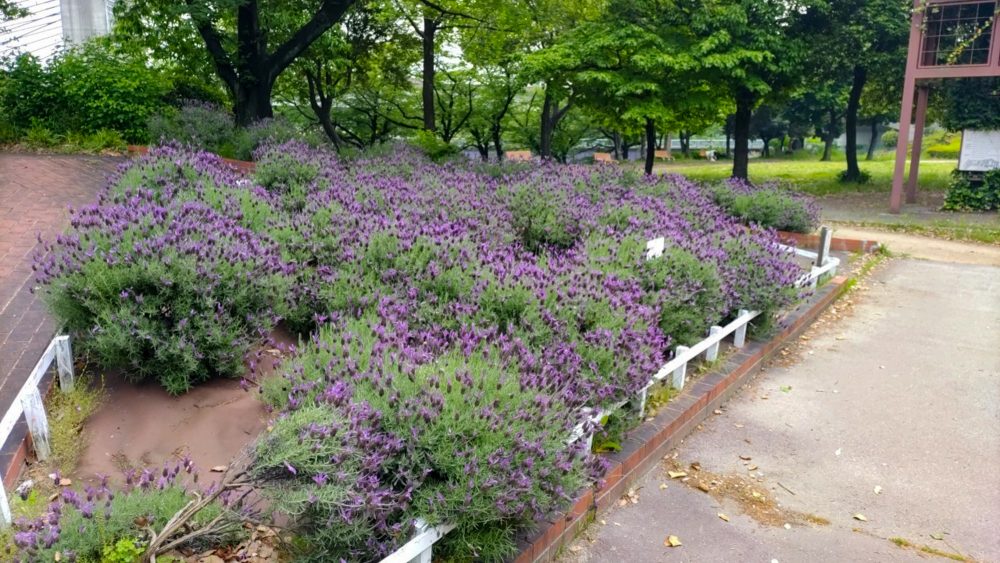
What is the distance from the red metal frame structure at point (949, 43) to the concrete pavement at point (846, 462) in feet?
36.0

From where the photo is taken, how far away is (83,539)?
2443mm

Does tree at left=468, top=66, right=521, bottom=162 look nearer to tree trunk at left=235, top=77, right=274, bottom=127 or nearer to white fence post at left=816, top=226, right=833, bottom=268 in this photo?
tree trunk at left=235, top=77, right=274, bottom=127

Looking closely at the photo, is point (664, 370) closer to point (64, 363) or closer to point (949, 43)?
point (64, 363)

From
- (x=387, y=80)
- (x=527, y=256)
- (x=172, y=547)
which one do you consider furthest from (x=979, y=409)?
(x=387, y=80)

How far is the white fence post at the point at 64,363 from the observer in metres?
3.96

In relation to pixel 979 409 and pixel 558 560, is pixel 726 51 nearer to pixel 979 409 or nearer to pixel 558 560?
pixel 979 409

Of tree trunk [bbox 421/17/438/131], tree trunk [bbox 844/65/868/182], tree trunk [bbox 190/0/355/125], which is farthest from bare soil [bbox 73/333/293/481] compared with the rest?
tree trunk [bbox 844/65/868/182]

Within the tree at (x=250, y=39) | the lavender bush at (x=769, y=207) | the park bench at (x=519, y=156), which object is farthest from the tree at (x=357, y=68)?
the lavender bush at (x=769, y=207)

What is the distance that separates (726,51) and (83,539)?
1654cm

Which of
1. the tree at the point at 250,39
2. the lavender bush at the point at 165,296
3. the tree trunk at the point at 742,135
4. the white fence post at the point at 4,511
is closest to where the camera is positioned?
the white fence post at the point at 4,511

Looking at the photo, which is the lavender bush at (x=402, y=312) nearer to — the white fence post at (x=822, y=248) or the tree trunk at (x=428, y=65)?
the white fence post at (x=822, y=248)

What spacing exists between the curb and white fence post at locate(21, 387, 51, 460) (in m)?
2.34

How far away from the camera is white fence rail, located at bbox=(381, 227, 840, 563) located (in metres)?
2.74

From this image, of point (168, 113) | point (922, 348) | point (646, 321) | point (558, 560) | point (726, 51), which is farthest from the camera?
point (726, 51)
